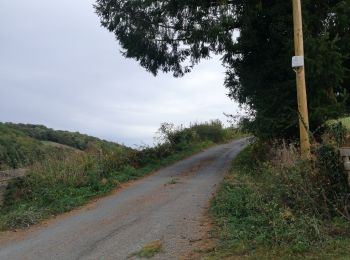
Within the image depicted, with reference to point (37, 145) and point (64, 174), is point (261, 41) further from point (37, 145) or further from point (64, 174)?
point (37, 145)

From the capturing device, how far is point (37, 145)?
88.0 feet

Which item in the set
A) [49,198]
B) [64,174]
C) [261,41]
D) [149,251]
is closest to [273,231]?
[149,251]

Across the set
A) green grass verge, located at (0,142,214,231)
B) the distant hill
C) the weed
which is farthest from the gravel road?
the distant hill

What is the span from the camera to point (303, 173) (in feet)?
31.0

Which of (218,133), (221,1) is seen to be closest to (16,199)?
(221,1)

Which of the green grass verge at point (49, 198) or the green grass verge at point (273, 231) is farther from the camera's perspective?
the green grass verge at point (49, 198)

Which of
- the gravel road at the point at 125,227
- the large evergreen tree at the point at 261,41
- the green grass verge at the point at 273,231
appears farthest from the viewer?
the large evergreen tree at the point at 261,41

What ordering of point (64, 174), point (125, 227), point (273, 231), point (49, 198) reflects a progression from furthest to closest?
point (64, 174) < point (49, 198) < point (125, 227) < point (273, 231)

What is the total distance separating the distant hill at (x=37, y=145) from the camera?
1750 cm

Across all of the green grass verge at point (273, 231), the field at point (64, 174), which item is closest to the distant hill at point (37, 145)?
the field at point (64, 174)

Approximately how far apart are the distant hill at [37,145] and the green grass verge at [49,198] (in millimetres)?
1801

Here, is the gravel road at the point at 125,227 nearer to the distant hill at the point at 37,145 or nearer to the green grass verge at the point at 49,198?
the green grass verge at the point at 49,198

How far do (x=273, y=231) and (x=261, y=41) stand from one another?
11870 millimetres

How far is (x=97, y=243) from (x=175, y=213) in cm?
258
